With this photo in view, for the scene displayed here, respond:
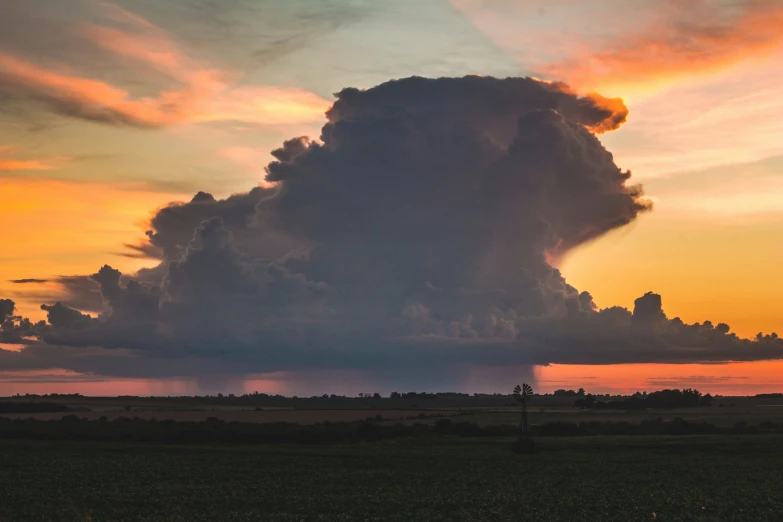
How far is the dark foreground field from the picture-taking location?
54938 millimetres

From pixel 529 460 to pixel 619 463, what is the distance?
416 inches

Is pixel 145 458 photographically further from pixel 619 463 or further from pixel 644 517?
pixel 644 517

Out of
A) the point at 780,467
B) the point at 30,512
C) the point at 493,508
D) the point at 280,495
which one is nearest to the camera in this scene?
the point at 30,512

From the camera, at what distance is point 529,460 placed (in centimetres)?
9706

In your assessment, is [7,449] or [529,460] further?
[7,449]

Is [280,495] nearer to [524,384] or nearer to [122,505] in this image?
[122,505]

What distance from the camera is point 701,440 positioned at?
124 m

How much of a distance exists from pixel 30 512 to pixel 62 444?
237ft

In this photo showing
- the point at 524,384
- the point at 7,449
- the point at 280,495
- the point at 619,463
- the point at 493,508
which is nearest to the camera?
the point at 493,508

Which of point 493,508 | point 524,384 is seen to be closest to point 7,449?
point 493,508

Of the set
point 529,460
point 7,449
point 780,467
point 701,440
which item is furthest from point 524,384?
point 7,449

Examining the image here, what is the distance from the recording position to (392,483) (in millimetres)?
72375

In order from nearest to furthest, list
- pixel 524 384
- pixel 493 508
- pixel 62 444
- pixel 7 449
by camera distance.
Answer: pixel 493 508
pixel 7 449
pixel 62 444
pixel 524 384

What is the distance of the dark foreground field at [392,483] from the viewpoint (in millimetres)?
54938
